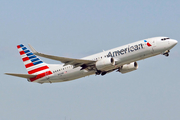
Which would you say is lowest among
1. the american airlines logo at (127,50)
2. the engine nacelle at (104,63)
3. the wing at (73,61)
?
the engine nacelle at (104,63)

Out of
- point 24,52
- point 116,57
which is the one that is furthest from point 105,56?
point 24,52

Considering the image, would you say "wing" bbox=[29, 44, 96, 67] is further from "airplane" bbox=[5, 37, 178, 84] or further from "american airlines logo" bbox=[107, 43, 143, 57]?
"american airlines logo" bbox=[107, 43, 143, 57]

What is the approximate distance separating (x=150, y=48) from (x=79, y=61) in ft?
41.2

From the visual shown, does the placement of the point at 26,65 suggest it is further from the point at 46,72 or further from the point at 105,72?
the point at 105,72

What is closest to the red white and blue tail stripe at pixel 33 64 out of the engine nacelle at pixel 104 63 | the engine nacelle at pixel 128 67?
the engine nacelle at pixel 104 63

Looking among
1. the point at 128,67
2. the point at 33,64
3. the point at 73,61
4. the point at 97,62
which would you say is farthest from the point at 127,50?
the point at 33,64

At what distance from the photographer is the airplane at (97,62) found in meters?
53.2

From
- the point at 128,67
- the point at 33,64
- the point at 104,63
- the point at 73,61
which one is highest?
the point at 33,64

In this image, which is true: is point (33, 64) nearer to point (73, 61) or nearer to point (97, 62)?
point (73, 61)

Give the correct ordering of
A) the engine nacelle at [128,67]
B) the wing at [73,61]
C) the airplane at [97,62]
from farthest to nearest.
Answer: the engine nacelle at [128,67]
the wing at [73,61]
the airplane at [97,62]

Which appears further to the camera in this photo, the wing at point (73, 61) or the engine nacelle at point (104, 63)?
the engine nacelle at point (104, 63)

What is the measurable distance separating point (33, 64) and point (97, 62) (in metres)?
16.0

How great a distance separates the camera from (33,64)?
64.9 metres

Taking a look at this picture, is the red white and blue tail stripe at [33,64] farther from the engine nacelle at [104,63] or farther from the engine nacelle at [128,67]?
the engine nacelle at [128,67]
